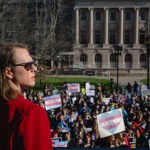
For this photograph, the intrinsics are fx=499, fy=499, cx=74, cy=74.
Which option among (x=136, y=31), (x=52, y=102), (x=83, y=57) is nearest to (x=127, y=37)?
(x=136, y=31)

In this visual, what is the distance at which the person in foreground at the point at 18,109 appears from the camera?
2.71m

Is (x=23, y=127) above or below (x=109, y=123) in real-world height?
above

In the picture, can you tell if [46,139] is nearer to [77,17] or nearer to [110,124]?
[110,124]

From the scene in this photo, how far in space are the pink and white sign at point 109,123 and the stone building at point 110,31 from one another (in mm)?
68114

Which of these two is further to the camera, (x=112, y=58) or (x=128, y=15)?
(x=128, y=15)

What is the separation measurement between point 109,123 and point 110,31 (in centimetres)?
7160

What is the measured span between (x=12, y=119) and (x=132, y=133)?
981 cm

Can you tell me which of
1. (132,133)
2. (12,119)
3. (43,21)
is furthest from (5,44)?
(43,21)

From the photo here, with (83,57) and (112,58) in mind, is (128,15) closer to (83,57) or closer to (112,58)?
(112,58)

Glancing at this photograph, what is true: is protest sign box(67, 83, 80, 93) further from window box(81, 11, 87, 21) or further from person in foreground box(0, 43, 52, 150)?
window box(81, 11, 87, 21)

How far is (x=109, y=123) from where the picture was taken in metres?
10.2

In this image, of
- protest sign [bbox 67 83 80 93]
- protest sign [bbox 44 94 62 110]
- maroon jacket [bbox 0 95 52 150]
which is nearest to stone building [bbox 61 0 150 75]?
protest sign [bbox 67 83 80 93]

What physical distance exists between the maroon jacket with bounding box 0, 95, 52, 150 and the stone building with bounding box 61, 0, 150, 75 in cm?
7563

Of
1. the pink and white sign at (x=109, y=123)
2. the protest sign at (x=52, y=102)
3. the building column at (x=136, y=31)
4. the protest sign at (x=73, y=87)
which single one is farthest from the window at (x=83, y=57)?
the pink and white sign at (x=109, y=123)
